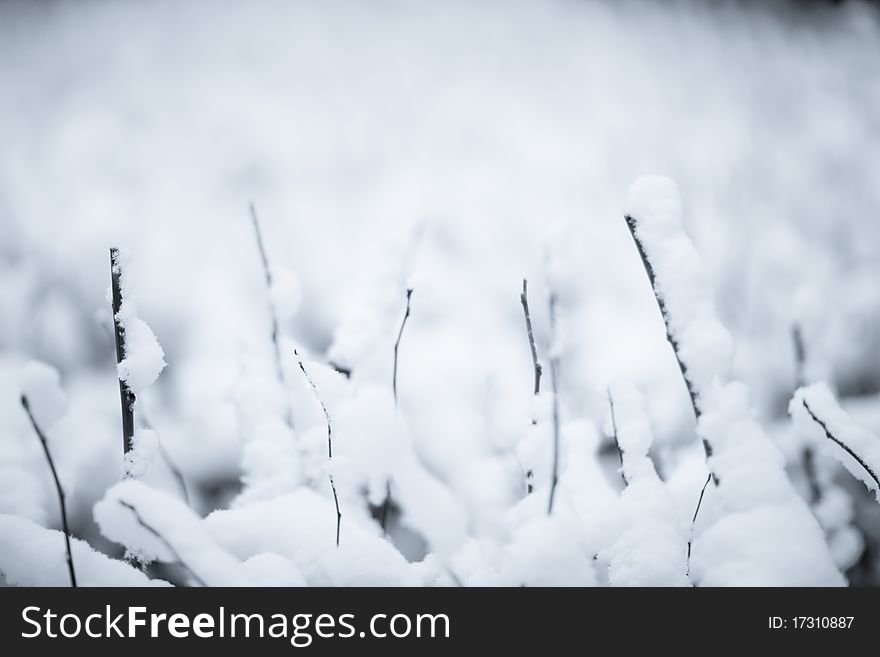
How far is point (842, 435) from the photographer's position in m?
0.63

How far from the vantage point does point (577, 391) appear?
1467mm

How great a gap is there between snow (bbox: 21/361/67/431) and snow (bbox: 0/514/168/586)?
21 cm

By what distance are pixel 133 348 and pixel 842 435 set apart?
1.00m

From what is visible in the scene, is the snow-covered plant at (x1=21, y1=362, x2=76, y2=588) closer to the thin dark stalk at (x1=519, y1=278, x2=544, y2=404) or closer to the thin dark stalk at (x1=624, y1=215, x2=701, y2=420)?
the thin dark stalk at (x1=519, y1=278, x2=544, y2=404)

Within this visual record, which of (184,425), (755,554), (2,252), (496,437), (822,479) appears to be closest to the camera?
(755,554)

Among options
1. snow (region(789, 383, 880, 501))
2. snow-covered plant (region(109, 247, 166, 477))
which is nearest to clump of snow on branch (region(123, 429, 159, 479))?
snow-covered plant (region(109, 247, 166, 477))

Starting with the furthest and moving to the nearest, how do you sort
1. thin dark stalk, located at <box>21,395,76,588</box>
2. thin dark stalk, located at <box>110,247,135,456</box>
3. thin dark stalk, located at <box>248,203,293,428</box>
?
thin dark stalk, located at <box>248,203,293,428</box> < thin dark stalk, located at <box>110,247,135,456</box> < thin dark stalk, located at <box>21,395,76,588</box>

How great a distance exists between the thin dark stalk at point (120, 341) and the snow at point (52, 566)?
5.5 inches

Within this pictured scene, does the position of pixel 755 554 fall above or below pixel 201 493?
below

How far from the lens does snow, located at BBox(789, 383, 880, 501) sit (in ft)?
2.03
